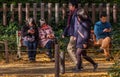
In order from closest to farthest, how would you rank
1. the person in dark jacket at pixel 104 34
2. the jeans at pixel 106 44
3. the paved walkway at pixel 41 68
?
the paved walkway at pixel 41 68, the person in dark jacket at pixel 104 34, the jeans at pixel 106 44

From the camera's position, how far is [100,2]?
21438 mm

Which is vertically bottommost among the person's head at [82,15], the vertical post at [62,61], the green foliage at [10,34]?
the vertical post at [62,61]

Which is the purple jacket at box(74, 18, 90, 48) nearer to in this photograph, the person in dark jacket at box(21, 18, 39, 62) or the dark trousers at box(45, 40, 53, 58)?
the person in dark jacket at box(21, 18, 39, 62)

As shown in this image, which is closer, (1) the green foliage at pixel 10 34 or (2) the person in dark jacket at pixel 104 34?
(2) the person in dark jacket at pixel 104 34

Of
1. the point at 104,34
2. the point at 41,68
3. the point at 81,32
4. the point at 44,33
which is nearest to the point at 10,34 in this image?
the point at 44,33

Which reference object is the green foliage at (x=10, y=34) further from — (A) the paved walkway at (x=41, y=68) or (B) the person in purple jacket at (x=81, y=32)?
Answer: (B) the person in purple jacket at (x=81, y=32)

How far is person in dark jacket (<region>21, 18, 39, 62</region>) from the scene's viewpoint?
640 inches

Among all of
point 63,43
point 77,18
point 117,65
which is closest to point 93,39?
point 63,43

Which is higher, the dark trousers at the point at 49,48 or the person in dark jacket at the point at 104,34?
the person in dark jacket at the point at 104,34

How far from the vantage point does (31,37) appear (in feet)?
53.5

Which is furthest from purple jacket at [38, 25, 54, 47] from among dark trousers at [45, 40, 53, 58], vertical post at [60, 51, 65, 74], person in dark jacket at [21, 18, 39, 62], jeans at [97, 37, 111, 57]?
vertical post at [60, 51, 65, 74]

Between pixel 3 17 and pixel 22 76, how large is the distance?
682 cm

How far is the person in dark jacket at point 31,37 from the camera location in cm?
1625

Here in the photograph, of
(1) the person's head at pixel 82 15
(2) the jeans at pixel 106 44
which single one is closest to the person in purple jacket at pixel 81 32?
(1) the person's head at pixel 82 15
